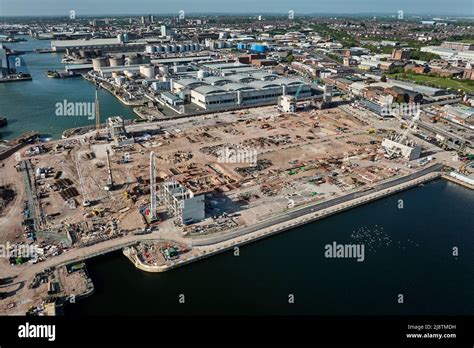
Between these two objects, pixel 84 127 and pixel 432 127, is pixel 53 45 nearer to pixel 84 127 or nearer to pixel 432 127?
pixel 84 127

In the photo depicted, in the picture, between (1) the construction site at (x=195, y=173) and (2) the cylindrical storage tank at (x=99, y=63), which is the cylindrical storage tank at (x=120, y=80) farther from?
(1) the construction site at (x=195, y=173)

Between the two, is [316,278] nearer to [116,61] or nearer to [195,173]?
[195,173]

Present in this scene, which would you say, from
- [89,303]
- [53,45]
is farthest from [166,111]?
[53,45]

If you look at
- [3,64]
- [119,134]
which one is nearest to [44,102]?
[119,134]

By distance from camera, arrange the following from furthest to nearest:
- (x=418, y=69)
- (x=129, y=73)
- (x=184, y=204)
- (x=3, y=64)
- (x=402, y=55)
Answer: (x=402, y=55), (x=418, y=69), (x=3, y=64), (x=129, y=73), (x=184, y=204)

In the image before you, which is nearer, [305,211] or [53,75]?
[305,211]

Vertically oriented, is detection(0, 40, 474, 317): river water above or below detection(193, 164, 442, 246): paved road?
below

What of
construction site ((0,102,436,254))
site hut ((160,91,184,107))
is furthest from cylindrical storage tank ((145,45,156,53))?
construction site ((0,102,436,254))

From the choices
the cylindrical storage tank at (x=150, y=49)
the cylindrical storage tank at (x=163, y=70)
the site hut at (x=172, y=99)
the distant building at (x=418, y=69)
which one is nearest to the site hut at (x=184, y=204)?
the site hut at (x=172, y=99)

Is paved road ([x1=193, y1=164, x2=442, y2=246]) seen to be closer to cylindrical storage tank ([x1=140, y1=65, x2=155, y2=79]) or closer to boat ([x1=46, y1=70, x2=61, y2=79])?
cylindrical storage tank ([x1=140, y1=65, x2=155, y2=79])
